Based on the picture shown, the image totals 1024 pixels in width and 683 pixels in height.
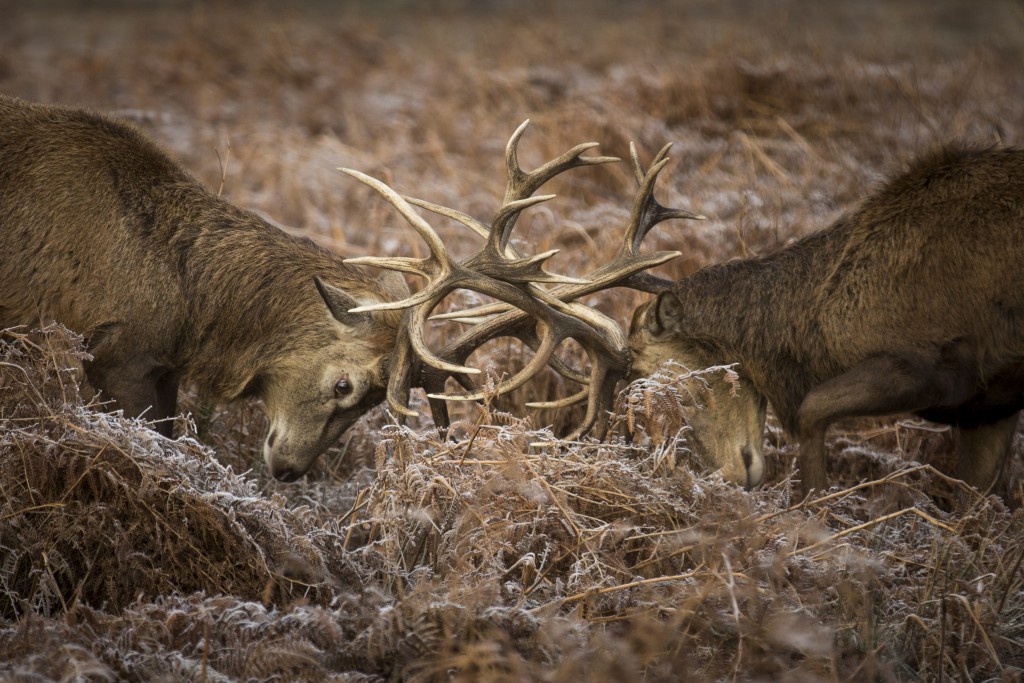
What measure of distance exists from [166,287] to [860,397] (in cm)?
310

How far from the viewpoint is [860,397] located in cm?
459

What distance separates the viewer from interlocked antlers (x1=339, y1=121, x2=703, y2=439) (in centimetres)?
469

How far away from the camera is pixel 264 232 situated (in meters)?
5.34

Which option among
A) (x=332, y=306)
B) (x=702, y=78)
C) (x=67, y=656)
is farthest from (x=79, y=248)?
(x=702, y=78)

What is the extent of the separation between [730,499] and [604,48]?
8735 mm

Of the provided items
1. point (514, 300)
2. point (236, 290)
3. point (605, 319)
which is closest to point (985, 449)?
point (605, 319)

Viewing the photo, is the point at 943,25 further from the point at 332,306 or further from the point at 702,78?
the point at 332,306

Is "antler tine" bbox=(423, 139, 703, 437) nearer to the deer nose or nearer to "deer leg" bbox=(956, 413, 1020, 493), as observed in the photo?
the deer nose

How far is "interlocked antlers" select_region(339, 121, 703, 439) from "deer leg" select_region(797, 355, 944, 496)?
2.79 ft

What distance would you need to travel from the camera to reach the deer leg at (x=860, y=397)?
4570 millimetres

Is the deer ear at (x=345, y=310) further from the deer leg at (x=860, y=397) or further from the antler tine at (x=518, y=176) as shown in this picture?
the deer leg at (x=860, y=397)

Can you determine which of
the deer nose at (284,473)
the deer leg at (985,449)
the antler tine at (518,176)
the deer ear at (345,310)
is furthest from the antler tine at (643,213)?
the deer nose at (284,473)

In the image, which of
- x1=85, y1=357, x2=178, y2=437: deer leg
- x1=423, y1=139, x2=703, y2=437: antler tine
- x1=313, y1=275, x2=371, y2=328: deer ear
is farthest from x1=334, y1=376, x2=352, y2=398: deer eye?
x1=85, y1=357, x2=178, y2=437: deer leg

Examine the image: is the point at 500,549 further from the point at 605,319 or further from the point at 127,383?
the point at 127,383
